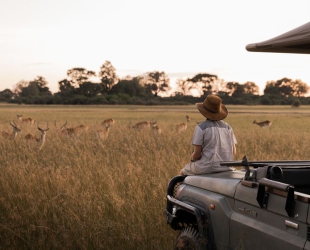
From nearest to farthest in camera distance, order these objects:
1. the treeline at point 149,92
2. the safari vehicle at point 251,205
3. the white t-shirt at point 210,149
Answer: the safari vehicle at point 251,205 < the white t-shirt at point 210,149 < the treeline at point 149,92

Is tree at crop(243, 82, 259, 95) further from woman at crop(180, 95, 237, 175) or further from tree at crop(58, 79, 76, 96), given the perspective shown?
woman at crop(180, 95, 237, 175)

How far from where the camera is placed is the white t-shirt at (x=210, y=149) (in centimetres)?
542

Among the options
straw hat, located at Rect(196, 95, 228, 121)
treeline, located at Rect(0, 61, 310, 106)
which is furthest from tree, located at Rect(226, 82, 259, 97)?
straw hat, located at Rect(196, 95, 228, 121)

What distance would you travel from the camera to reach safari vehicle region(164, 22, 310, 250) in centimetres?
328

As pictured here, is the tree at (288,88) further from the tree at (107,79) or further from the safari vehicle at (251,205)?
the safari vehicle at (251,205)

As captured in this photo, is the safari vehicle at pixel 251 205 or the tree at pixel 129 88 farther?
the tree at pixel 129 88

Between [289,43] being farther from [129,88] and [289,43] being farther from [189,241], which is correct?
[129,88]

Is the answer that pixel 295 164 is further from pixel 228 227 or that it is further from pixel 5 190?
pixel 5 190

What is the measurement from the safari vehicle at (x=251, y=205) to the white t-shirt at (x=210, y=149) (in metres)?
0.48

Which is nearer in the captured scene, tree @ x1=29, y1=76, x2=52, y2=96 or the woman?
the woman

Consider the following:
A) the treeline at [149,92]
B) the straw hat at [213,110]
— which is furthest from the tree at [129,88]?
the straw hat at [213,110]

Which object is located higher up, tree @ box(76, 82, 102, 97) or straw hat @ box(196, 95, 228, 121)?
straw hat @ box(196, 95, 228, 121)

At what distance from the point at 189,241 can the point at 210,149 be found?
1.29 meters

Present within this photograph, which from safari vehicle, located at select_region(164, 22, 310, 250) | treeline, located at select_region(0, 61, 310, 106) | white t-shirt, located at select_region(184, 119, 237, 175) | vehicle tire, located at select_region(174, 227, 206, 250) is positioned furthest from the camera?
treeline, located at select_region(0, 61, 310, 106)
